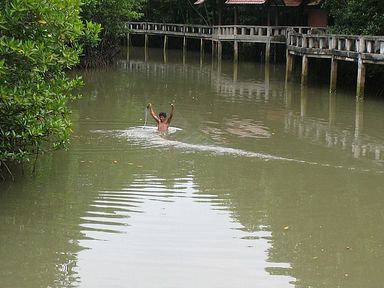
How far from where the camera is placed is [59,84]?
387 inches

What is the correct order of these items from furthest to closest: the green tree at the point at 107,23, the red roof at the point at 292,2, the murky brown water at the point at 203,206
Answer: the red roof at the point at 292,2
the green tree at the point at 107,23
the murky brown water at the point at 203,206

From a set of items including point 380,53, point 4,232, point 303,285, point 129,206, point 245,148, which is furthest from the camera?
point 380,53

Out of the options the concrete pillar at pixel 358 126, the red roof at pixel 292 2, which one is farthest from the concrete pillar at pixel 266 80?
the red roof at pixel 292 2

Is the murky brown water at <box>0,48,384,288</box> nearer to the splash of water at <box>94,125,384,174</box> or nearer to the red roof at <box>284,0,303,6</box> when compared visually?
the splash of water at <box>94,125,384,174</box>

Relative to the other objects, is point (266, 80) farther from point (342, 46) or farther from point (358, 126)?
point (358, 126)

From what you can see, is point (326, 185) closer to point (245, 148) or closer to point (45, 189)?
point (245, 148)

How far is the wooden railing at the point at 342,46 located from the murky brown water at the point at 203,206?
2.95 m

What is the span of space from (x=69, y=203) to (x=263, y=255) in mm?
3164

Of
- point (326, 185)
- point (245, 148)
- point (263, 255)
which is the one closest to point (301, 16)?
point (245, 148)

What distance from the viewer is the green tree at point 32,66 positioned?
8750 mm

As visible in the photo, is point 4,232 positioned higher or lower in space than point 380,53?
lower

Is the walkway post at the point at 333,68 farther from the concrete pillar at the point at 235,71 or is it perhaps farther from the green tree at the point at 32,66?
the green tree at the point at 32,66

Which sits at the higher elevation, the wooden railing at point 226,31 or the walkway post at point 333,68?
the wooden railing at point 226,31

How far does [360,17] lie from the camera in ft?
79.7
